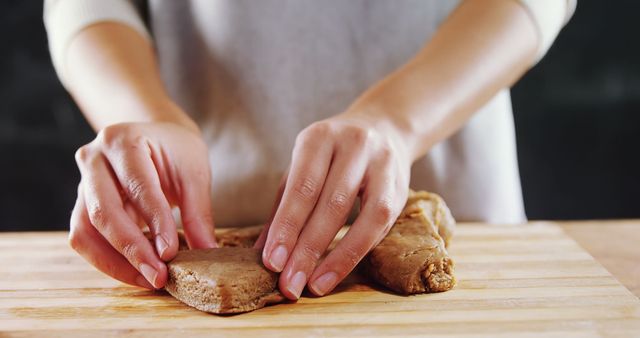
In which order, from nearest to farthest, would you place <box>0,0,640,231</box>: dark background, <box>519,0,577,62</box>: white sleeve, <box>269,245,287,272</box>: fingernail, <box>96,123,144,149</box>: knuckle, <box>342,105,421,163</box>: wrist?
<box>269,245,287,272</box>: fingernail
<box>96,123,144,149</box>: knuckle
<box>342,105,421,163</box>: wrist
<box>519,0,577,62</box>: white sleeve
<box>0,0,640,231</box>: dark background

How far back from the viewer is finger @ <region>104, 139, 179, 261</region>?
116cm

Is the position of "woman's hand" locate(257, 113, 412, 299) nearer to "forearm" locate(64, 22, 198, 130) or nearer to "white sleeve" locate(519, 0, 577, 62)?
"forearm" locate(64, 22, 198, 130)

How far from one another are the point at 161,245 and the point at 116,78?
0.61 m

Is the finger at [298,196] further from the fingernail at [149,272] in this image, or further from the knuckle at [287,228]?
the fingernail at [149,272]

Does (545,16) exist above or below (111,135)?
above

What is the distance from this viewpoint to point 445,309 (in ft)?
3.51

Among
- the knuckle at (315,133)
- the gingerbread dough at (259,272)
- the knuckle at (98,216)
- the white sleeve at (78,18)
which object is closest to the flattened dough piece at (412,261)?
the gingerbread dough at (259,272)

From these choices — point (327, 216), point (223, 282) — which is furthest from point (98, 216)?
point (327, 216)

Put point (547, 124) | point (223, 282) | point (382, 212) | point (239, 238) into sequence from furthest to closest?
point (547, 124) < point (239, 238) < point (382, 212) < point (223, 282)

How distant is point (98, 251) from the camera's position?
1.18 metres

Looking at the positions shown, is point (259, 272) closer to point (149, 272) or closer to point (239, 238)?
point (149, 272)

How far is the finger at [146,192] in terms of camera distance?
116cm

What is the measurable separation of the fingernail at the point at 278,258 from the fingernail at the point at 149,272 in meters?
0.20

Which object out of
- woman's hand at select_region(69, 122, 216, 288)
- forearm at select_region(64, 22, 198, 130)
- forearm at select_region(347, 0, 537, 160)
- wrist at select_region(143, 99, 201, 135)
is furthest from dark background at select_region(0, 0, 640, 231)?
woman's hand at select_region(69, 122, 216, 288)
